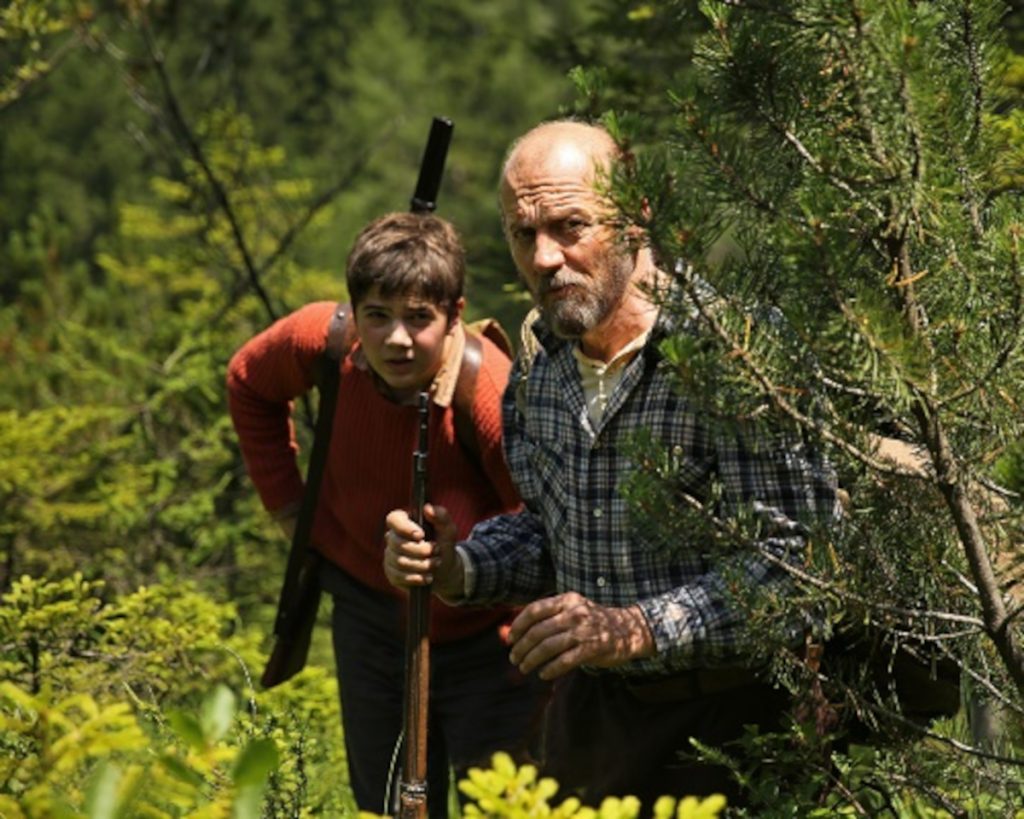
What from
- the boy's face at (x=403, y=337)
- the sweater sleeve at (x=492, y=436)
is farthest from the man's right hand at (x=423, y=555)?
the boy's face at (x=403, y=337)

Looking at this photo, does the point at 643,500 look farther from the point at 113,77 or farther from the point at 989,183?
the point at 113,77

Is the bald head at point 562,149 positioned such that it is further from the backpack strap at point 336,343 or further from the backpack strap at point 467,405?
the backpack strap at point 336,343

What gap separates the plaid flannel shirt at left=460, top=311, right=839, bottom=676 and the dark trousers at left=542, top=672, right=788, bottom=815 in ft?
0.39

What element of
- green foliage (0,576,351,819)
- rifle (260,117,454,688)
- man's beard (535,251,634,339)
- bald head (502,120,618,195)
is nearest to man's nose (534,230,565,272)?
man's beard (535,251,634,339)

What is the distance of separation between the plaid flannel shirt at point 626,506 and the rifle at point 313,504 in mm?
Answer: 949

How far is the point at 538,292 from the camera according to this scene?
3182mm

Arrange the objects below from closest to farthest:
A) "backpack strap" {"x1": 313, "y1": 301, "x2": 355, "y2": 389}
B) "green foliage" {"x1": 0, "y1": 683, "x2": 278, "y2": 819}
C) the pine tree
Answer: "green foliage" {"x1": 0, "y1": 683, "x2": 278, "y2": 819}
the pine tree
"backpack strap" {"x1": 313, "y1": 301, "x2": 355, "y2": 389}

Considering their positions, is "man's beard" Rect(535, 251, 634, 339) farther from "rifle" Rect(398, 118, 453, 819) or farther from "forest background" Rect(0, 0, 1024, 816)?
"rifle" Rect(398, 118, 453, 819)

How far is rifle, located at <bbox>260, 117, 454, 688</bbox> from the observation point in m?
4.46

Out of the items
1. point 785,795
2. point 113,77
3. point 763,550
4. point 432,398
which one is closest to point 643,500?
point 763,550

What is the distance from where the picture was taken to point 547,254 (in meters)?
3.16

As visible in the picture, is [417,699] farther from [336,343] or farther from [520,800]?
[336,343]

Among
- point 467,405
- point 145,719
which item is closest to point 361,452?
point 467,405

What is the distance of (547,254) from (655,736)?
889mm
